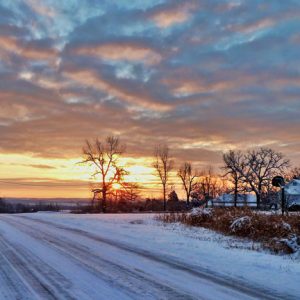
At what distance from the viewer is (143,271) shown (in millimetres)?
10039

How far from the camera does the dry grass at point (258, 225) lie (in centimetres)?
1524

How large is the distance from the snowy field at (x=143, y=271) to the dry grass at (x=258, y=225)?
3.31 ft

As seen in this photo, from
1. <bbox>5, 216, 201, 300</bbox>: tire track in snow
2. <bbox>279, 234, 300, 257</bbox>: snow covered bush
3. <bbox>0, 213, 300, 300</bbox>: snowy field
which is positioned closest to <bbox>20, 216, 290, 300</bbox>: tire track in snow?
<bbox>0, 213, 300, 300</bbox>: snowy field

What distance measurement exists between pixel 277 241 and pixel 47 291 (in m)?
9.51

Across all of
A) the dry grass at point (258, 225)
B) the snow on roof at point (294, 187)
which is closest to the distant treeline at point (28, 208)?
the snow on roof at point (294, 187)

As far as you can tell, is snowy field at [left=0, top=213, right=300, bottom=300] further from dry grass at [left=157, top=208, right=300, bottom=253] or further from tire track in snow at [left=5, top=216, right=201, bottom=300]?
dry grass at [left=157, top=208, right=300, bottom=253]

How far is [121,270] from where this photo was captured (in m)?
10.2

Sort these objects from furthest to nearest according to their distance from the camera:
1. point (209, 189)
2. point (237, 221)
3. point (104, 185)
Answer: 1. point (209, 189)
2. point (104, 185)
3. point (237, 221)

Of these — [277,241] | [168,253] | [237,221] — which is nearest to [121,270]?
[168,253]

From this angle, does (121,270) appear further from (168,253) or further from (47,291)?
(168,253)

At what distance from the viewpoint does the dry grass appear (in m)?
15.2

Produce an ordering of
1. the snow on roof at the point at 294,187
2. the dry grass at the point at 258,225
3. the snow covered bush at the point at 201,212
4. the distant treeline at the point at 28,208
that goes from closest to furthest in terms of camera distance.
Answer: the dry grass at the point at 258,225 → the snow covered bush at the point at 201,212 → the snow on roof at the point at 294,187 → the distant treeline at the point at 28,208

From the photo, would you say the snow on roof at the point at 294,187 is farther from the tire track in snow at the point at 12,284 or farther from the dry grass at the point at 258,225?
the tire track in snow at the point at 12,284

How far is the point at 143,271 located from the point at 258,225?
9772 mm
